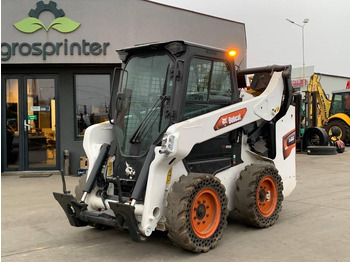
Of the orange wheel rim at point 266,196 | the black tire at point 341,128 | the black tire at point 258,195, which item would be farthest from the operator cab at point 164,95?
the black tire at point 341,128

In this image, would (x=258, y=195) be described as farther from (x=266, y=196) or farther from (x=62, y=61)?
(x=62, y=61)

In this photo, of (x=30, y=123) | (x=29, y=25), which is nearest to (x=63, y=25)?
(x=29, y=25)

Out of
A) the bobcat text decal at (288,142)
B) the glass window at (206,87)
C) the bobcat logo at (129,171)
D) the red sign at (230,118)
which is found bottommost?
the bobcat logo at (129,171)

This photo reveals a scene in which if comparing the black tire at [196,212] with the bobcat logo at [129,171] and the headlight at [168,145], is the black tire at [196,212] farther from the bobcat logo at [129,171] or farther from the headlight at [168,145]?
the bobcat logo at [129,171]

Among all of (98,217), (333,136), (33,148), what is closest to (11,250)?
(98,217)

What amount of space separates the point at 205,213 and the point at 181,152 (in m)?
0.82

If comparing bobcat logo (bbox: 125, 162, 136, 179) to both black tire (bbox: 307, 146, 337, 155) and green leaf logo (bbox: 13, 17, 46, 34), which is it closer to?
green leaf logo (bbox: 13, 17, 46, 34)

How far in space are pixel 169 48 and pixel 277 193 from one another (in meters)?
2.58

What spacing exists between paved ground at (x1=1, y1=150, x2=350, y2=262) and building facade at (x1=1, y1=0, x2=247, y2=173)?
10.8ft

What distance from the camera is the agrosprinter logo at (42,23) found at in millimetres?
Result: 9508

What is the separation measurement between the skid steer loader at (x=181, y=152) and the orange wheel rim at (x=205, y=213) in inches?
0.4

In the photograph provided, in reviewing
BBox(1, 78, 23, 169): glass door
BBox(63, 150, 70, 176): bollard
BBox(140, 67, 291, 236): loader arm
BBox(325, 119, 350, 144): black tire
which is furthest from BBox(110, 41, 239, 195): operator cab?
BBox(325, 119, 350, 144): black tire

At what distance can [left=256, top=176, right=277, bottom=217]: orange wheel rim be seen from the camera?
512 centimetres

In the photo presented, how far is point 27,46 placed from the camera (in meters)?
9.48
